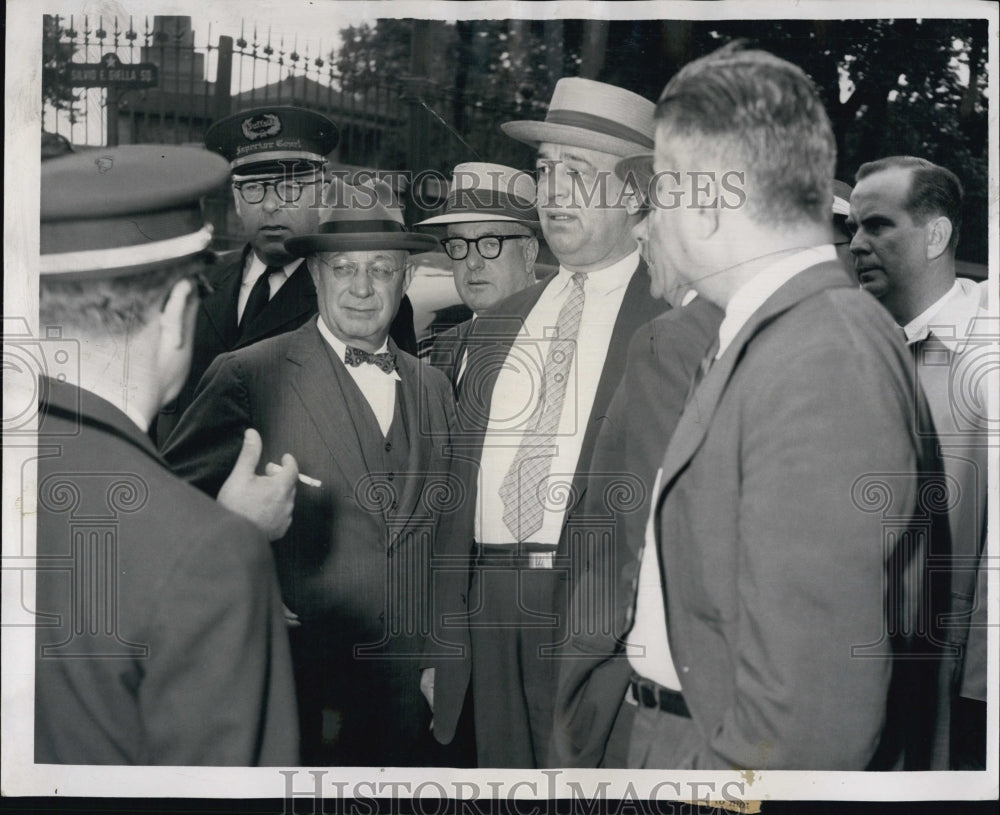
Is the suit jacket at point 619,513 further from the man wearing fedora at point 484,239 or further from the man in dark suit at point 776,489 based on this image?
the man wearing fedora at point 484,239

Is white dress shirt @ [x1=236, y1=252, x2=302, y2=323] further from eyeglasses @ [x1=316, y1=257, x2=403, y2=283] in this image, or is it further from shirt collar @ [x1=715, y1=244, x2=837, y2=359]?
shirt collar @ [x1=715, y1=244, x2=837, y2=359]

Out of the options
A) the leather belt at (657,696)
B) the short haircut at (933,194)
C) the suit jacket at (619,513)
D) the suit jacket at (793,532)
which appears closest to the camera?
the suit jacket at (793,532)

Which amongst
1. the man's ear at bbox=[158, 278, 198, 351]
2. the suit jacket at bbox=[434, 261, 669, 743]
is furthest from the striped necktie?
the man's ear at bbox=[158, 278, 198, 351]

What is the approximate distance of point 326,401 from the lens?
4055 millimetres

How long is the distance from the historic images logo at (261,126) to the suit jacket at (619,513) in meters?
1.61

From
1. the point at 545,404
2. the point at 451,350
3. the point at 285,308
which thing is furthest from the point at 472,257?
the point at 285,308

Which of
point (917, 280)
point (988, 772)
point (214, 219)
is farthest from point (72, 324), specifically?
point (988, 772)

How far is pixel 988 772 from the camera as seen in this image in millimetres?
4125

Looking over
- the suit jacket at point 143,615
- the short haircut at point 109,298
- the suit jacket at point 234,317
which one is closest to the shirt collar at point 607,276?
the suit jacket at point 234,317

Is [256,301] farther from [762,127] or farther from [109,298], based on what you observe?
[762,127]

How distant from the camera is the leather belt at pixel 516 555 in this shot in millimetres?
3994

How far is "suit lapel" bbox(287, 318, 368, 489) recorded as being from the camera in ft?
13.3

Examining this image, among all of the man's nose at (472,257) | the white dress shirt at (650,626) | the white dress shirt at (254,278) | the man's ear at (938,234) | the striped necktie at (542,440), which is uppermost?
the man's ear at (938,234)

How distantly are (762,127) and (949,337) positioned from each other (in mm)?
1108
